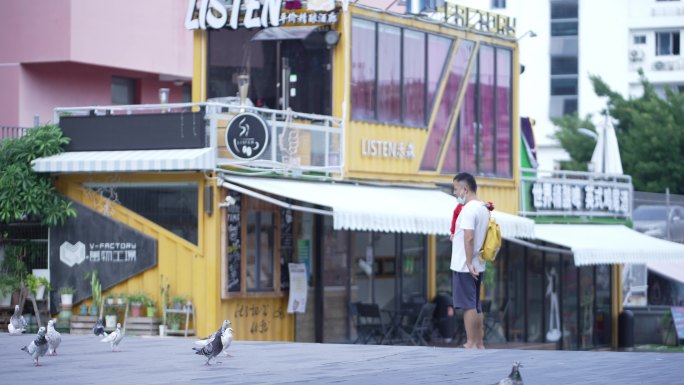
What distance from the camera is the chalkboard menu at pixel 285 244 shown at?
22.9 meters

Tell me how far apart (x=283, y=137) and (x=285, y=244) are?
178 centimetres

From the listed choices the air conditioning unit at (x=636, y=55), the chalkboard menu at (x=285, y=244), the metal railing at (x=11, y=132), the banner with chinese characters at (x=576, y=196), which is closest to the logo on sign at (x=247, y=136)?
the chalkboard menu at (x=285, y=244)

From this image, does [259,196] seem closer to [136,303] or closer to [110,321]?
[136,303]

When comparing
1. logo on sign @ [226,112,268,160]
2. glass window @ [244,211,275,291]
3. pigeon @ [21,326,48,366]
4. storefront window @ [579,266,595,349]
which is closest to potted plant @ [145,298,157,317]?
glass window @ [244,211,275,291]

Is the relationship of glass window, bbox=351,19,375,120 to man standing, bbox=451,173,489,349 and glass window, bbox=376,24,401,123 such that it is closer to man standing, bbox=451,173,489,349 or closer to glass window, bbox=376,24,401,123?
glass window, bbox=376,24,401,123

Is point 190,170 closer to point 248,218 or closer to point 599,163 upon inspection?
point 248,218

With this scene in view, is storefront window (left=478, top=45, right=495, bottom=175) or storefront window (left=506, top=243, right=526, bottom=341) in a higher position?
storefront window (left=478, top=45, right=495, bottom=175)

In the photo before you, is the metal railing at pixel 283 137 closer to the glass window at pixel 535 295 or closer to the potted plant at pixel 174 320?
the potted plant at pixel 174 320

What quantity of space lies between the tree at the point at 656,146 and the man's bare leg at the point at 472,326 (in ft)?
120

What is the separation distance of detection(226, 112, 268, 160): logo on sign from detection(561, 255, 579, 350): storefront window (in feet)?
40.2

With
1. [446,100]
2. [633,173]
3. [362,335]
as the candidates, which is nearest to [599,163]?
[446,100]

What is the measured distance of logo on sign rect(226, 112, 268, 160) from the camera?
21.2 m

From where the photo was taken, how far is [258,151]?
21.4 metres

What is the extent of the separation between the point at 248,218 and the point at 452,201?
489cm
